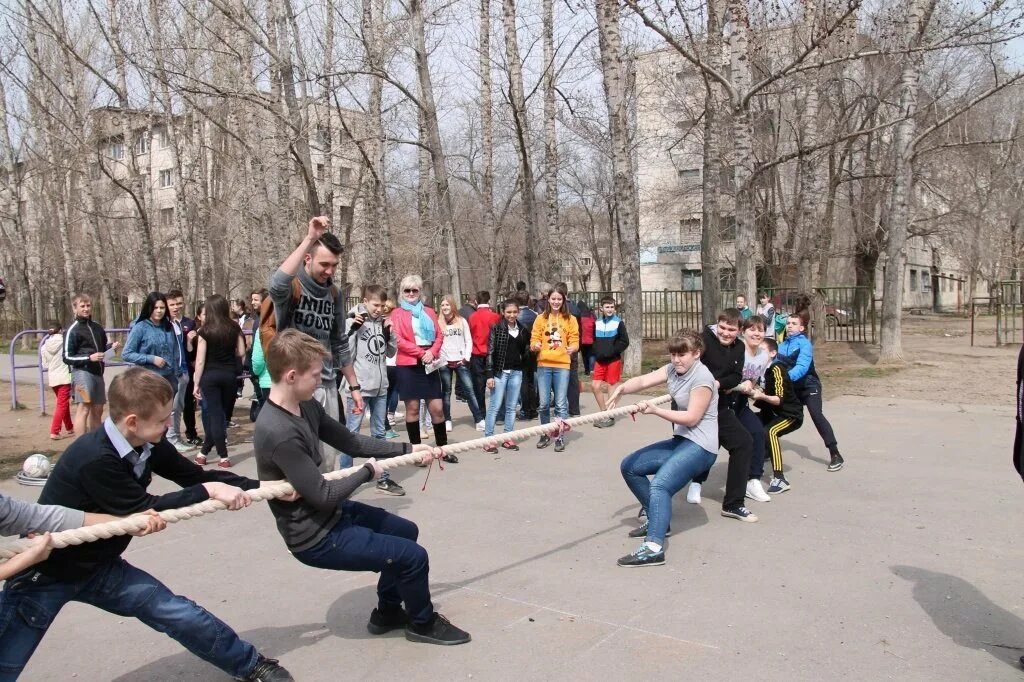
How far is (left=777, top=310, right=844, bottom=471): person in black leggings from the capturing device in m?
7.54

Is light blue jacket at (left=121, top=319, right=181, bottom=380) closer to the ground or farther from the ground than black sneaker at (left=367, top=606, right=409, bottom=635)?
farther from the ground

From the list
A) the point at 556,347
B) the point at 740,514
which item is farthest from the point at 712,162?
the point at 740,514

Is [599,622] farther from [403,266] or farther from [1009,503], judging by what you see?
[403,266]

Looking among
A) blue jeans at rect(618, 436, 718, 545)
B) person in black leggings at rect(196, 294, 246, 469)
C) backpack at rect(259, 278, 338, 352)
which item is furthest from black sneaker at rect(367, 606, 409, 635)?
person in black leggings at rect(196, 294, 246, 469)

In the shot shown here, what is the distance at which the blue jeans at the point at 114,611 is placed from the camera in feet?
10.5

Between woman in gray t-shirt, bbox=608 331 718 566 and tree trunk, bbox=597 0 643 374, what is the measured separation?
30.3ft

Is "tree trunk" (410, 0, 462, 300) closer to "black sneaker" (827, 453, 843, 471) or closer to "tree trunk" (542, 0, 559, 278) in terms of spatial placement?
"tree trunk" (542, 0, 559, 278)

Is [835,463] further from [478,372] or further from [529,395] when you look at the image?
[478,372]

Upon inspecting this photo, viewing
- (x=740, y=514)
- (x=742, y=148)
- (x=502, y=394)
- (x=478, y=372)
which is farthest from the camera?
(x=742, y=148)

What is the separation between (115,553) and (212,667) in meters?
0.94

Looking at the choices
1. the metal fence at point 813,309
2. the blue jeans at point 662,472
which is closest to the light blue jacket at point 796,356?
the blue jeans at point 662,472

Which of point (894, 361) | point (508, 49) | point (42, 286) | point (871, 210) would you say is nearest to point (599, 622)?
point (894, 361)

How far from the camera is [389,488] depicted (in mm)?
7426

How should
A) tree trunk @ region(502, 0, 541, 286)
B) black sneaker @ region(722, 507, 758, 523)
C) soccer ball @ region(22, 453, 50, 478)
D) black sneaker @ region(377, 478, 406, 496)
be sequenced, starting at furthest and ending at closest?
tree trunk @ region(502, 0, 541, 286), soccer ball @ region(22, 453, 50, 478), black sneaker @ region(377, 478, 406, 496), black sneaker @ region(722, 507, 758, 523)
